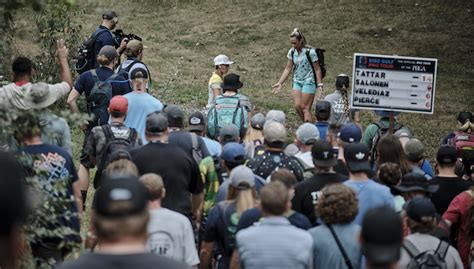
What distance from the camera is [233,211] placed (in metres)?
8.34

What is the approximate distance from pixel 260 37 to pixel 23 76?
1866 centimetres

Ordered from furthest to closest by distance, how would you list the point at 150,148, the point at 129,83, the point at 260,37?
the point at 260,37, the point at 129,83, the point at 150,148

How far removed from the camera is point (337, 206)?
760 centimetres

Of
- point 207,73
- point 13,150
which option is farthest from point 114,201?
point 207,73

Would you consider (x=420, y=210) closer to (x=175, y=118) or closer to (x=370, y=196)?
(x=370, y=196)

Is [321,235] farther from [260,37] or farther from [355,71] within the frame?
[260,37]

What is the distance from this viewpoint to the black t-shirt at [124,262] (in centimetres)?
439

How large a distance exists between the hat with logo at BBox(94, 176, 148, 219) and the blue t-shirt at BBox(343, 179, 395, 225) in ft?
13.6

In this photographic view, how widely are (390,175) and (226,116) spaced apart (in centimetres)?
370

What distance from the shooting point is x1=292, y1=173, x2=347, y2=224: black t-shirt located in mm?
8773

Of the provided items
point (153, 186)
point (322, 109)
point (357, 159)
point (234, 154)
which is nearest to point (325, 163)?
point (357, 159)

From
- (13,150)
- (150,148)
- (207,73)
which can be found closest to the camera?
(13,150)

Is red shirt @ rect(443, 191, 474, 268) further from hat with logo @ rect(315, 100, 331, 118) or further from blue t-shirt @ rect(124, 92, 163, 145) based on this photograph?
blue t-shirt @ rect(124, 92, 163, 145)

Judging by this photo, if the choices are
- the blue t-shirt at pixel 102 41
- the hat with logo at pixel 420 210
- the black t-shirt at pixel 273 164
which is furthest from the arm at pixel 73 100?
the hat with logo at pixel 420 210
